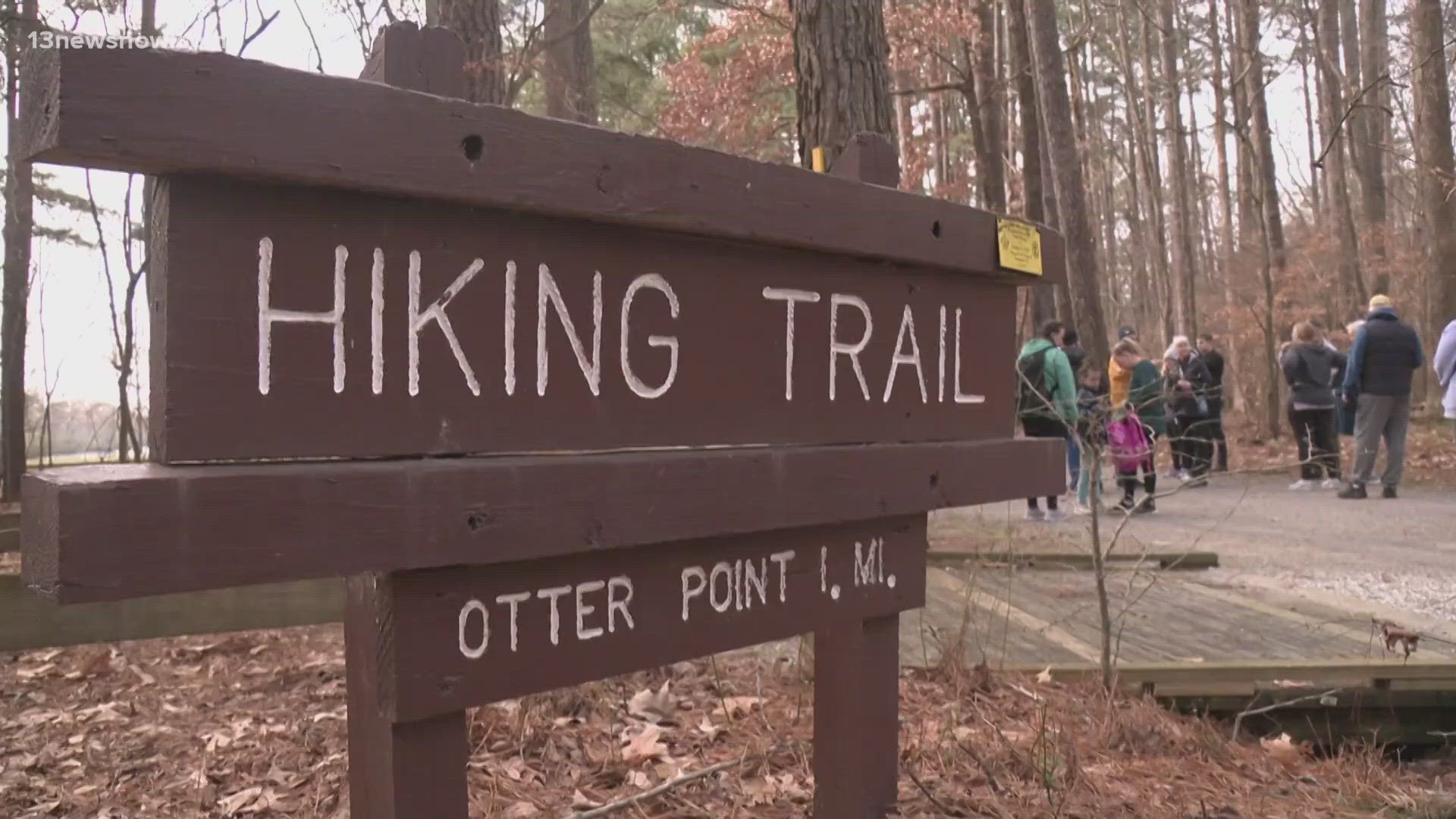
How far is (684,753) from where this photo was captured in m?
3.62

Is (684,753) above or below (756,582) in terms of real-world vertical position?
below

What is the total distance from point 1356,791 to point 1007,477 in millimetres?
1776

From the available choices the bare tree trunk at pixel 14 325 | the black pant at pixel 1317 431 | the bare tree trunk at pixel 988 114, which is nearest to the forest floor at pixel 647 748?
the black pant at pixel 1317 431

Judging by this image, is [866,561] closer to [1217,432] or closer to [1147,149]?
[1217,432]

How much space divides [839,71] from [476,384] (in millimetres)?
3874

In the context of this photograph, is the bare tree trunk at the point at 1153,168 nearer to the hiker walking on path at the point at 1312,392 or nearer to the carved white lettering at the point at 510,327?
the hiker walking on path at the point at 1312,392

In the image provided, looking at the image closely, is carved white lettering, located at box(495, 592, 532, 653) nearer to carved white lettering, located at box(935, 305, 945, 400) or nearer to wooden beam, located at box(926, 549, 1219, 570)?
carved white lettering, located at box(935, 305, 945, 400)

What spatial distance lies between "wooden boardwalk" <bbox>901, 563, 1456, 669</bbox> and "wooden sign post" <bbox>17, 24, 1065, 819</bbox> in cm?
225

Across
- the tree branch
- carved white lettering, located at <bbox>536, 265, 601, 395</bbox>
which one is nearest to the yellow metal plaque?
carved white lettering, located at <bbox>536, 265, 601, 395</bbox>

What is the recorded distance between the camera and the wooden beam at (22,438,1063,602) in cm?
134

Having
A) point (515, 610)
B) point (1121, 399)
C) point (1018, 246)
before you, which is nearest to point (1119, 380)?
point (1121, 399)

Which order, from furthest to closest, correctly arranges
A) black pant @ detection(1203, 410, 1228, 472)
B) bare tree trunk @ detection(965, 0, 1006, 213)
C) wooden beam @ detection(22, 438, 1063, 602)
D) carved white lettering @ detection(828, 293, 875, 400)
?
1. bare tree trunk @ detection(965, 0, 1006, 213)
2. black pant @ detection(1203, 410, 1228, 472)
3. carved white lettering @ detection(828, 293, 875, 400)
4. wooden beam @ detection(22, 438, 1063, 602)

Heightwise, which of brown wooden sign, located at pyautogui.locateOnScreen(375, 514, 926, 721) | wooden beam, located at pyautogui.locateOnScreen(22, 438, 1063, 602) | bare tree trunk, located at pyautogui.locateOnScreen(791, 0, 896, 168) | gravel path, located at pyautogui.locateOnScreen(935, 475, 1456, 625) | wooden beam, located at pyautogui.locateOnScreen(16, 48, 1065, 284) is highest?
bare tree trunk, located at pyautogui.locateOnScreen(791, 0, 896, 168)

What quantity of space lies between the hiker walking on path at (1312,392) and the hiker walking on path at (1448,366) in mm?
1824
